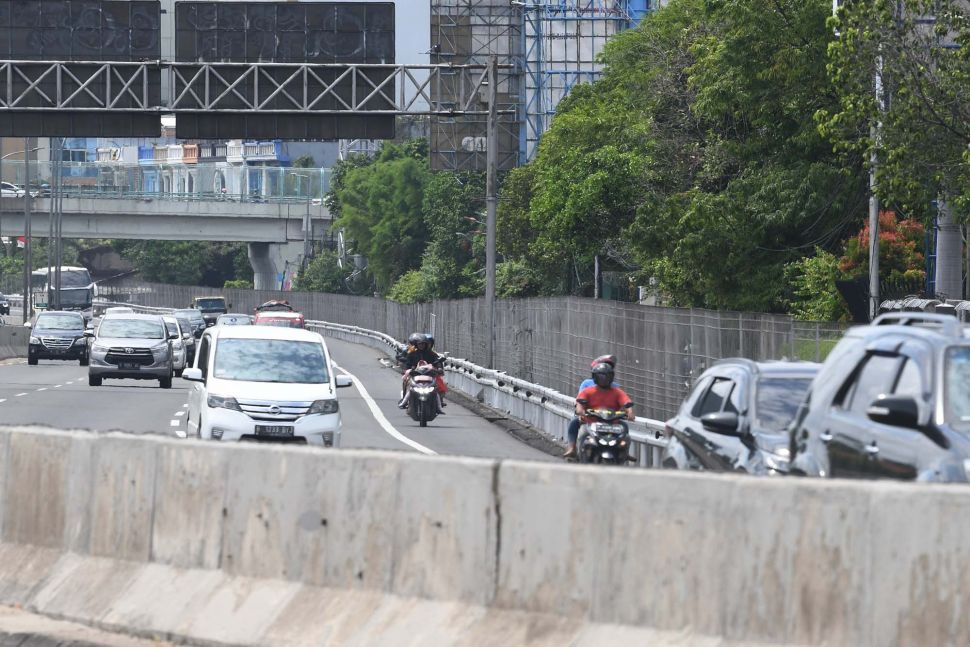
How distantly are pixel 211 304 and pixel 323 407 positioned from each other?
287 ft

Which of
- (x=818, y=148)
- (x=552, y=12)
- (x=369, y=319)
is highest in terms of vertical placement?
(x=552, y=12)

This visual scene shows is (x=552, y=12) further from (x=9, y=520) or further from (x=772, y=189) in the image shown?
(x=9, y=520)

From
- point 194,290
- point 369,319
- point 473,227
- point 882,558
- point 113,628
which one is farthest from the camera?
point 194,290

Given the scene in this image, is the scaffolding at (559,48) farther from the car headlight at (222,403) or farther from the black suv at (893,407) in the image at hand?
the black suv at (893,407)

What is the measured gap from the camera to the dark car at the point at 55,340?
2154 inches

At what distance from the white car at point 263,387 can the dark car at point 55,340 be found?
3395 centimetres

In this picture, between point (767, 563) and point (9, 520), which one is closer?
point (767, 563)

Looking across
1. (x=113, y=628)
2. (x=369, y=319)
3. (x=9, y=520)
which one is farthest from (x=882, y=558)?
(x=369, y=319)

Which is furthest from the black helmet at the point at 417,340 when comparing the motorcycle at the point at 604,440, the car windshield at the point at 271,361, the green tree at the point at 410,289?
the green tree at the point at 410,289

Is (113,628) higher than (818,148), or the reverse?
(818,148)

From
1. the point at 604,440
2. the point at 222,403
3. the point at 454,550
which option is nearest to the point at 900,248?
the point at 222,403

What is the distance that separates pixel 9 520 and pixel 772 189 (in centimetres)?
3361

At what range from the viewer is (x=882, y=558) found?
247 inches

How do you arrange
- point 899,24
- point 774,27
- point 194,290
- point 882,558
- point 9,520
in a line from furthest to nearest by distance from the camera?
point 194,290
point 774,27
point 899,24
point 9,520
point 882,558
